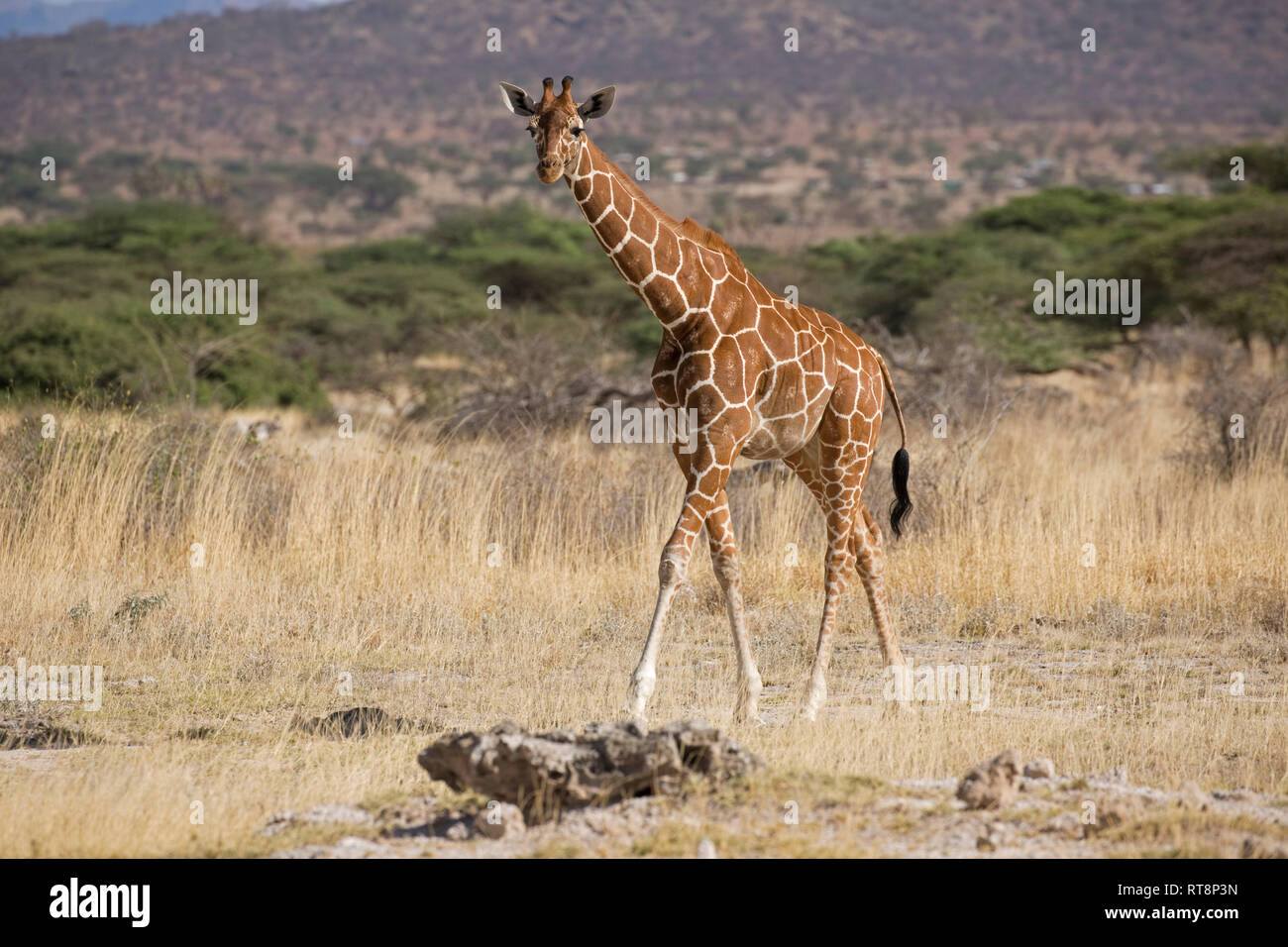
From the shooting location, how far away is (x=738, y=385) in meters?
6.55

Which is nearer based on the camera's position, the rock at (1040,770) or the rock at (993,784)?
the rock at (993,784)

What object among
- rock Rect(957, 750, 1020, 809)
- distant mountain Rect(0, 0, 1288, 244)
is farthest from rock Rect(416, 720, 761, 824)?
distant mountain Rect(0, 0, 1288, 244)

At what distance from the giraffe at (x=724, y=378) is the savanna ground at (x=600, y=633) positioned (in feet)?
1.96

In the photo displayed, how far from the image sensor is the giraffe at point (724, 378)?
251 inches

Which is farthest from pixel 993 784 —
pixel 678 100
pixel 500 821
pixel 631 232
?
pixel 678 100

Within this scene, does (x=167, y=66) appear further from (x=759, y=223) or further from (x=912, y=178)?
(x=759, y=223)

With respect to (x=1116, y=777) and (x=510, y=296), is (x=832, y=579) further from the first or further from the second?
(x=510, y=296)

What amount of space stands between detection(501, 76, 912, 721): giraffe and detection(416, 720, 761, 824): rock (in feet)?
3.50

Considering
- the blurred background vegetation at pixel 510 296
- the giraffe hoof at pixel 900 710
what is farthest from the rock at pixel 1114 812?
the blurred background vegetation at pixel 510 296

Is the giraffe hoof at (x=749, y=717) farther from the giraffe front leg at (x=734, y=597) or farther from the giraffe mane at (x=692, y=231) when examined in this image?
the giraffe mane at (x=692, y=231)

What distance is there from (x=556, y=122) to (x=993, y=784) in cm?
328

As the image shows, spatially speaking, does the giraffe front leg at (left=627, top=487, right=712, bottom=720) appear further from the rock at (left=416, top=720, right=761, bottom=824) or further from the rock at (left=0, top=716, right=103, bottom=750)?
the rock at (left=0, top=716, right=103, bottom=750)

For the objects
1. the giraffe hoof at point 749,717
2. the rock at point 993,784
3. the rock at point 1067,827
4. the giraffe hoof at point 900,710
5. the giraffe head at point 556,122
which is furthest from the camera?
the giraffe hoof at point 900,710

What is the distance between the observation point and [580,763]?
16.5 feet
